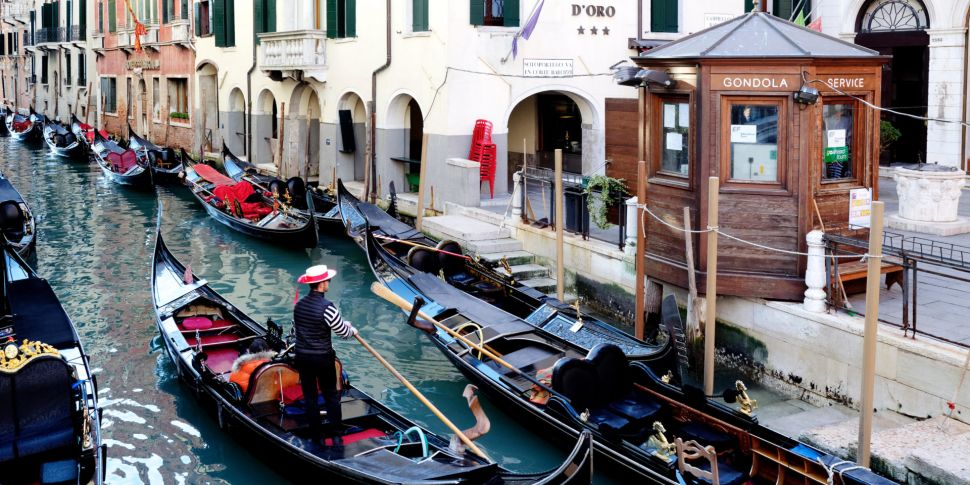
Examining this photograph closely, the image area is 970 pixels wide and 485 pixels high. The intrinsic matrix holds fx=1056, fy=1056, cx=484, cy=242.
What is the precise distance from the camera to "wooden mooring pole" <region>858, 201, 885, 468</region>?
5348 mm

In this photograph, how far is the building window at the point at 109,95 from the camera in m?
28.1

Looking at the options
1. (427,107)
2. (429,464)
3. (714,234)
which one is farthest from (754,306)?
(427,107)

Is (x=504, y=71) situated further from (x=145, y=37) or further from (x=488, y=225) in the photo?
(x=145, y=37)

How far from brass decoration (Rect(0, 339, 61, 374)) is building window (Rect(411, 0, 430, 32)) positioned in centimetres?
858

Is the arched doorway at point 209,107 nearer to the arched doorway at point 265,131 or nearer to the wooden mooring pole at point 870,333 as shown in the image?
the arched doorway at point 265,131

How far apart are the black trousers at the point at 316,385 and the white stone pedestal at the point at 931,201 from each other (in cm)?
572

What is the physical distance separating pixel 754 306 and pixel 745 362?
45cm

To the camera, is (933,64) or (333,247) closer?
(933,64)

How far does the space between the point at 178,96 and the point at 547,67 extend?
13179 millimetres

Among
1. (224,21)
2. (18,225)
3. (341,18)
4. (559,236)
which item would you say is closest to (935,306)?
(559,236)

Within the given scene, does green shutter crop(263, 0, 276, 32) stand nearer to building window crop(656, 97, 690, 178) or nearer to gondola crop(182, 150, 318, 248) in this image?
gondola crop(182, 150, 318, 248)

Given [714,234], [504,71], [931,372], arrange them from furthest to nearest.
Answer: [504,71]
[714,234]
[931,372]

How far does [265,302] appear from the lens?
1059 cm

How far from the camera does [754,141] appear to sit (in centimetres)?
712
